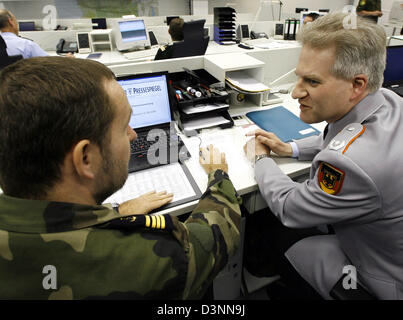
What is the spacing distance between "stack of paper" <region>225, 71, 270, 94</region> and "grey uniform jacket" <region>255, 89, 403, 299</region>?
22.2 inches

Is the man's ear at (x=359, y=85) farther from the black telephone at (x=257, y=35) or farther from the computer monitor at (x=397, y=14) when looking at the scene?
the computer monitor at (x=397, y=14)

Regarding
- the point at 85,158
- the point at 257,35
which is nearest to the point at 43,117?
the point at 85,158

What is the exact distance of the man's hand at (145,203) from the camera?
2.74 ft

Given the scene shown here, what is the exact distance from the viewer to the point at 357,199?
2.38 ft

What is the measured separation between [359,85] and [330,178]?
12.0 inches

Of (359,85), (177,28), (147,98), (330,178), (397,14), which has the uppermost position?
(397,14)

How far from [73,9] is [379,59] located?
5.11 m

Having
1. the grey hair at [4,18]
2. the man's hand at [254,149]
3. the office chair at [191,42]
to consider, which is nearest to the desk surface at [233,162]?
the man's hand at [254,149]

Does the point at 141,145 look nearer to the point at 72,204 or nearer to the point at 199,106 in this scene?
the point at 199,106

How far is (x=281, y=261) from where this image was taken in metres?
1.08

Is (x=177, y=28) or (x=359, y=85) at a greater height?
(x=177, y=28)

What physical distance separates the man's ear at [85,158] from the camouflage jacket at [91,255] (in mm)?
64
